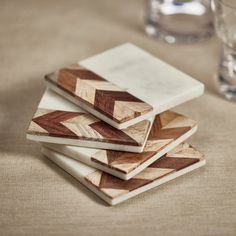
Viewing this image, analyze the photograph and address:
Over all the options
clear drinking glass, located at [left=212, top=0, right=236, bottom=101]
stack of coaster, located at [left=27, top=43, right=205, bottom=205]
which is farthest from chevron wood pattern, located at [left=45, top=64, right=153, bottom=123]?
clear drinking glass, located at [left=212, top=0, right=236, bottom=101]

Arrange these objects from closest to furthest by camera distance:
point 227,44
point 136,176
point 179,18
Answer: point 136,176 < point 227,44 < point 179,18

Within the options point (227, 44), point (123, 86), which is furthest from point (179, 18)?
point (123, 86)

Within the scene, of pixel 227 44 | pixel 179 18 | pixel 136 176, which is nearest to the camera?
pixel 136 176

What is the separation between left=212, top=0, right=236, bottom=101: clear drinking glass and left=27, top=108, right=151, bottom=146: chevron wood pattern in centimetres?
21

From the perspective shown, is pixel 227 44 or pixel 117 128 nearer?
pixel 117 128

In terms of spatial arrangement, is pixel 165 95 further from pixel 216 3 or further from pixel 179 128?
pixel 216 3

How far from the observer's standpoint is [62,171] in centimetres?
85

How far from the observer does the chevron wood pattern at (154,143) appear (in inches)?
31.5

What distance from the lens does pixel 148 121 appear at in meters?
0.85

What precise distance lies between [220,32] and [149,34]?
0.67 feet

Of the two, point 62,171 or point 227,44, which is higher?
point 227,44

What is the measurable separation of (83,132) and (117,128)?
0.04 m

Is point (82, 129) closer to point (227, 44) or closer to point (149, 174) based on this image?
point (149, 174)

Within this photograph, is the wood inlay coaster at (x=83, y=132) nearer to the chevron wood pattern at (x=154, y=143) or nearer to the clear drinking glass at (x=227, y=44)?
the chevron wood pattern at (x=154, y=143)
